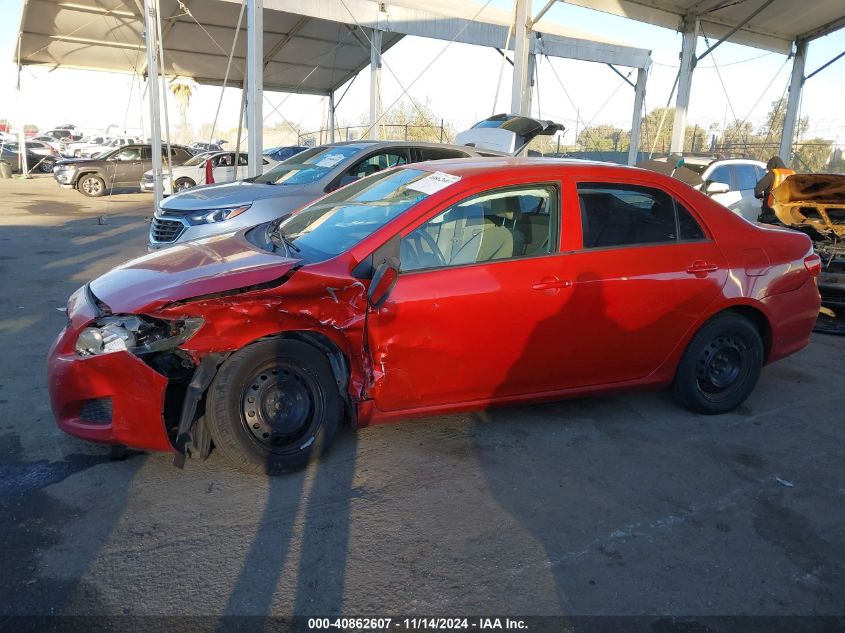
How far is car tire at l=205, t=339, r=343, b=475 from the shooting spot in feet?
10.8

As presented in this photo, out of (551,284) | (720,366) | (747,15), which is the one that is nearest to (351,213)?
(551,284)

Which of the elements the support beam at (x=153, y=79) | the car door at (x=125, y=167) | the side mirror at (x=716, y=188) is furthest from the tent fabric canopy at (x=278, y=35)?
the side mirror at (x=716, y=188)

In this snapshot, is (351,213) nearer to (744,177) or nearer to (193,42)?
(744,177)

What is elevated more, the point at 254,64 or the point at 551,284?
the point at 254,64

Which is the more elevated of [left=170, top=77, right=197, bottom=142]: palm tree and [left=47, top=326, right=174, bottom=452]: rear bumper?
[left=170, top=77, right=197, bottom=142]: palm tree

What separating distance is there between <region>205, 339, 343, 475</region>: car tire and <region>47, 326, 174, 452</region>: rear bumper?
0.27m

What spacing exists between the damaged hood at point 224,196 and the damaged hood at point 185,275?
355cm

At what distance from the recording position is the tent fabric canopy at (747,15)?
15414mm

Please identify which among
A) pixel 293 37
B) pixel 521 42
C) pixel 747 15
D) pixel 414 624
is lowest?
pixel 414 624

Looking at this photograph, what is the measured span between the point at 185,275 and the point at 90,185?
20949mm

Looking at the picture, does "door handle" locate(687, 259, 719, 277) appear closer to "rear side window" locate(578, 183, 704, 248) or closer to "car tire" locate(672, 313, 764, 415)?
"rear side window" locate(578, 183, 704, 248)

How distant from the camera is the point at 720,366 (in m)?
4.48

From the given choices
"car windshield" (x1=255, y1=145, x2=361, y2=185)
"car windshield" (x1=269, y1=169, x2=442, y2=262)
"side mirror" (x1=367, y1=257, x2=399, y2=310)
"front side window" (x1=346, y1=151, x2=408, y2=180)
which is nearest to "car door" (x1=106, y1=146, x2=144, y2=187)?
"car windshield" (x1=255, y1=145, x2=361, y2=185)

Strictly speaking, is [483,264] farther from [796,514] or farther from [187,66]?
[187,66]
